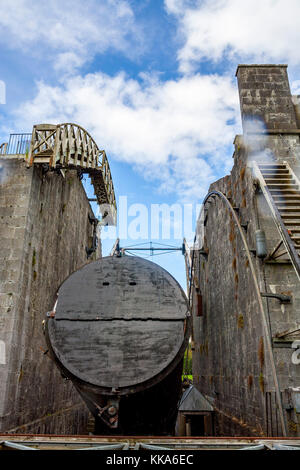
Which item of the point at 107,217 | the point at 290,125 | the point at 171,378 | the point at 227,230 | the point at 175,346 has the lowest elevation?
the point at 171,378

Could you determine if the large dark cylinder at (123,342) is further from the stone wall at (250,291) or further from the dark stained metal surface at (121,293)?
the stone wall at (250,291)

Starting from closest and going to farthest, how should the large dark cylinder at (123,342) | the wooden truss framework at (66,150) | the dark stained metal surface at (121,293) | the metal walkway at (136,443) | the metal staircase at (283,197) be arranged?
1. the metal walkway at (136,443)
2. the large dark cylinder at (123,342)
3. the dark stained metal surface at (121,293)
4. the metal staircase at (283,197)
5. the wooden truss framework at (66,150)

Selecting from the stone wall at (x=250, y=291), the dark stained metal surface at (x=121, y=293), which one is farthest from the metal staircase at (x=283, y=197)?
the dark stained metal surface at (x=121, y=293)

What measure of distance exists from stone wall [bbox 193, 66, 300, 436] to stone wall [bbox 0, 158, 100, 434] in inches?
215

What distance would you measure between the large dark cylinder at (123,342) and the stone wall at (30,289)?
3145mm

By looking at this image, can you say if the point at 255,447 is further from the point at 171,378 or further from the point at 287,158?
the point at 287,158

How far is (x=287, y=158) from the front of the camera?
1019cm

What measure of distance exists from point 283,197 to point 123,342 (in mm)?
5410

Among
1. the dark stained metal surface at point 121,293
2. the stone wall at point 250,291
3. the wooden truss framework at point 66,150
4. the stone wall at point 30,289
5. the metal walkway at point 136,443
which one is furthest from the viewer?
the wooden truss framework at point 66,150

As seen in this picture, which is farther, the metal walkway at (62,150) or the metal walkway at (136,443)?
the metal walkway at (62,150)

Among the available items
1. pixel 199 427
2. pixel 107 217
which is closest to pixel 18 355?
pixel 199 427

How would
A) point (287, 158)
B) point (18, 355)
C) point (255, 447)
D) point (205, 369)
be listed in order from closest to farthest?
1. point (255, 447)
2. point (18, 355)
3. point (287, 158)
4. point (205, 369)

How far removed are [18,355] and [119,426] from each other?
400 centimetres

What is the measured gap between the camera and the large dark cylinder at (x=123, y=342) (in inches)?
226
